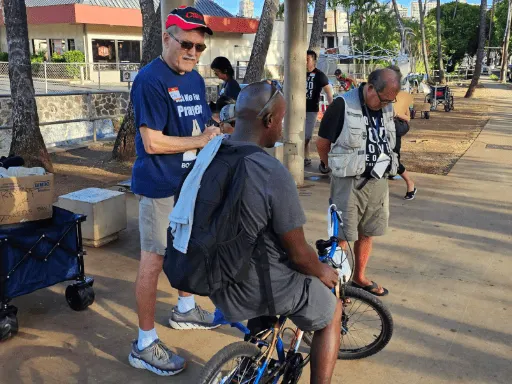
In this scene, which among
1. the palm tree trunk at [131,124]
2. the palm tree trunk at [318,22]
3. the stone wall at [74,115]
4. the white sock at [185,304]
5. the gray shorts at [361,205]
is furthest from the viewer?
the palm tree trunk at [318,22]

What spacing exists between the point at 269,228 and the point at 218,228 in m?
0.23

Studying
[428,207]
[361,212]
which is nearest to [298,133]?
[428,207]

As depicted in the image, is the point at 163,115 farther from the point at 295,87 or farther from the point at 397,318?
the point at 295,87

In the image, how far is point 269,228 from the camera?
2223 millimetres

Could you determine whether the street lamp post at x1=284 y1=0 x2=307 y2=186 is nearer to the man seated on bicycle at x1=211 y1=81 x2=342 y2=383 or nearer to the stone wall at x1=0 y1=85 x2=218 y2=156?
the man seated on bicycle at x1=211 y1=81 x2=342 y2=383

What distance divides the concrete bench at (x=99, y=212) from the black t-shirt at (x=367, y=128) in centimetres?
243

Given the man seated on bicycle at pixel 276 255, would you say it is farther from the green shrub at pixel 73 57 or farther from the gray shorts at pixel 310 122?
the green shrub at pixel 73 57

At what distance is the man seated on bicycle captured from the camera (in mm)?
2107

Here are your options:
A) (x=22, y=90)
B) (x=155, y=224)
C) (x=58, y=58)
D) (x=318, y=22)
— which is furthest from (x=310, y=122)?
(x=58, y=58)

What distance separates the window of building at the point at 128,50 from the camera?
115ft

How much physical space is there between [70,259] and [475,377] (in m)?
2.83

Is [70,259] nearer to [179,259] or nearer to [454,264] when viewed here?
[179,259]

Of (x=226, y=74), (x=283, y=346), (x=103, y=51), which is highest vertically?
(x=103, y=51)

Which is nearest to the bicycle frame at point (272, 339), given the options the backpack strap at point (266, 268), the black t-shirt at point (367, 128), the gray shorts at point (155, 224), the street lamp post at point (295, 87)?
the backpack strap at point (266, 268)
